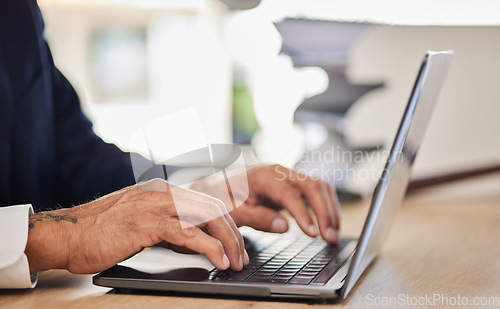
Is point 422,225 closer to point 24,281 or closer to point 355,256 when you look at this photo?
point 355,256

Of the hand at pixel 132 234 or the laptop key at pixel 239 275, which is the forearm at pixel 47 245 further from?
the laptop key at pixel 239 275

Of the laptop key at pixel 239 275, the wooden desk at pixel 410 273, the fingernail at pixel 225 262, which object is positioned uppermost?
the fingernail at pixel 225 262

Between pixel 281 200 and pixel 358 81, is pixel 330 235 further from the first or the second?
pixel 358 81

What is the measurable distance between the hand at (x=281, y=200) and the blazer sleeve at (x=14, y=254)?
0.24 meters

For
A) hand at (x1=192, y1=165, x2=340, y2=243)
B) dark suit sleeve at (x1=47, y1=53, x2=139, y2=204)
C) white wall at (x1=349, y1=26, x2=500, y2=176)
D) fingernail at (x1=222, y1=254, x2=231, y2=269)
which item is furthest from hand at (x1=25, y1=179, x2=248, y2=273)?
white wall at (x1=349, y1=26, x2=500, y2=176)

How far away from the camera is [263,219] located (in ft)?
2.65

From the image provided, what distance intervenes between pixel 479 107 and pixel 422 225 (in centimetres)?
77

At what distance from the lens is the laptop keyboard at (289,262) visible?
59cm

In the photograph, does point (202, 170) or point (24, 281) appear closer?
point (24, 281)

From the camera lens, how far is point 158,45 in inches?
129

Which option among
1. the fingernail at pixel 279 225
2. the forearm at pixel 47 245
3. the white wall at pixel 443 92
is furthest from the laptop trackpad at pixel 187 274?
the white wall at pixel 443 92

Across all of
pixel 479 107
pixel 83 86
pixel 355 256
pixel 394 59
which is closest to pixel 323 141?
pixel 394 59

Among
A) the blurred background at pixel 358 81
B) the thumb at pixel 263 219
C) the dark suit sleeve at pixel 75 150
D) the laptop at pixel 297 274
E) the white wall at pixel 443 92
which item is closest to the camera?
the laptop at pixel 297 274

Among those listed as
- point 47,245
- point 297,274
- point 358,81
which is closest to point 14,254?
point 47,245
